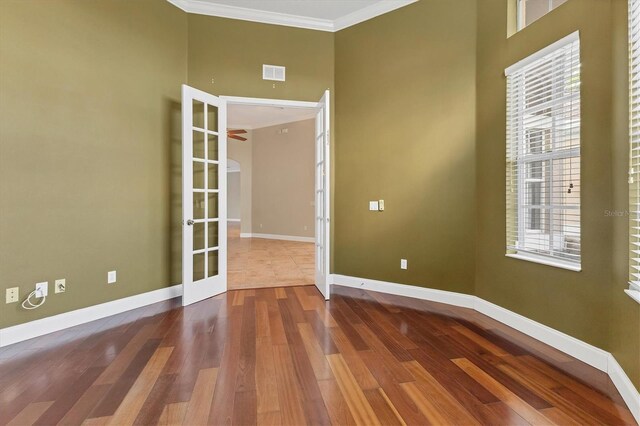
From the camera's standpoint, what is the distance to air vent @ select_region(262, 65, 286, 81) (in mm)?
4285

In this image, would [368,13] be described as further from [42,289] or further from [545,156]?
[42,289]

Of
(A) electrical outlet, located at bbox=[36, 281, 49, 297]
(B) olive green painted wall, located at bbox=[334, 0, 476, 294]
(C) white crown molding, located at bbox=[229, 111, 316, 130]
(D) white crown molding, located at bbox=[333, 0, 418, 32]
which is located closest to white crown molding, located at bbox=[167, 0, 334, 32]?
(D) white crown molding, located at bbox=[333, 0, 418, 32]

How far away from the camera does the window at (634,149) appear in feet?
6.17

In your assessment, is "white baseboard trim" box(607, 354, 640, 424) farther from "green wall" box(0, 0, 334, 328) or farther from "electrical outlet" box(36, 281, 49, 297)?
"electrical outlet" box(36, 281, 49, 297)

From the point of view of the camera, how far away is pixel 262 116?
29.8ft

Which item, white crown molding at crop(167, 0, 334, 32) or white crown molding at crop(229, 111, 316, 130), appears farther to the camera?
white crown molding at crop(229, 111, 316, 130)

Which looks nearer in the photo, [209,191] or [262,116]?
[209,191]

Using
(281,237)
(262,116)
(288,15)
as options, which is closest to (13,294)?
(288,15)

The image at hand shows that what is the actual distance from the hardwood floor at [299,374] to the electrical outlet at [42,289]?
0.37 metres

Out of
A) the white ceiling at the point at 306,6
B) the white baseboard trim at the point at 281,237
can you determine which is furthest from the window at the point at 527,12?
the white baseboard trim at the point at 281,237

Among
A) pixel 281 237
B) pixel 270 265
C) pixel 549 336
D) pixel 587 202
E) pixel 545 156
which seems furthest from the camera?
pixel 281 237

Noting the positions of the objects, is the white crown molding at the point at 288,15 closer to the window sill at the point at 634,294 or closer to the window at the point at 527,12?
the window at the point at 527,12

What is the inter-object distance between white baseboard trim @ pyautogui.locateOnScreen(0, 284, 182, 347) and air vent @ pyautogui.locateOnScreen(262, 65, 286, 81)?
2885 mm

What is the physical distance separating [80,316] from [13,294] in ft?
1.90
